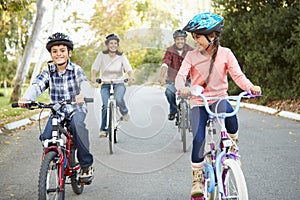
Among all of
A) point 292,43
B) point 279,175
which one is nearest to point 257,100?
point 292,43

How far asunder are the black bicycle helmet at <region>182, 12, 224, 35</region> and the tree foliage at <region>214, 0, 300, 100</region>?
8455mm

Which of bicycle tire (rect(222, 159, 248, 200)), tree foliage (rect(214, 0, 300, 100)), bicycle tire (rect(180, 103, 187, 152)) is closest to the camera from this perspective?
bicycle tire (rect(222, 159, 248, 200))

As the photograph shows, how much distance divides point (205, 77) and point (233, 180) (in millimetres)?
1025

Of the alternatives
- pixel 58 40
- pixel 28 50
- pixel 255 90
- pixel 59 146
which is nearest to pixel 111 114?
pixel 58 40

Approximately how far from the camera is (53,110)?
14.3ft

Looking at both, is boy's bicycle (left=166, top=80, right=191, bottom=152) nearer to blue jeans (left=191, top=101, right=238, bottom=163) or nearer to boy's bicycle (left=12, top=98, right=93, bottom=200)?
boy's bicycle (left=12, top=98, right=93, bottom=200)

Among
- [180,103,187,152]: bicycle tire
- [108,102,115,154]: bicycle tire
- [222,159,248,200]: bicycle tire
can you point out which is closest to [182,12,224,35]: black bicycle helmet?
[222,159,248,200]: bicycle tire

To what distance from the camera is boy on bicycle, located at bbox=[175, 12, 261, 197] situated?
4.12 m

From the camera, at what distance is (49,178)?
163 inches

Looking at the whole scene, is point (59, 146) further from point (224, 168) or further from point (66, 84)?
point (224, 168)

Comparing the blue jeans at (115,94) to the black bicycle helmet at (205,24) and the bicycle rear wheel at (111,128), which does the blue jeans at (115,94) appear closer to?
the bicycle rear wheel at (111,128)

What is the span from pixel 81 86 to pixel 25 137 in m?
4.99

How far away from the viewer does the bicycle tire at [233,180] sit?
344cm

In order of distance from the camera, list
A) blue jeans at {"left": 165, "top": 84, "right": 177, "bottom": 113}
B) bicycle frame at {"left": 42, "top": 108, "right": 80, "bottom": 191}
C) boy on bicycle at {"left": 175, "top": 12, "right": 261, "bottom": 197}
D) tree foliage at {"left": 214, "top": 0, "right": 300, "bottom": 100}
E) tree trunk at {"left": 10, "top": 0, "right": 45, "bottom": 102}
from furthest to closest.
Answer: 1. tree trunk at {"left": 10, "top": 0, "right": 45, "bottom": 102}
2. tree foliage at {"left": 214, "top": 0, "right": 300, "bottom": 100}
3. blue jeans at {"left": 165, "top": 84, "right": 177, "bottom": 113}
4. bicycle frame at {"left": 42, "top": 108, "right": 80, "bottom": 191}
5. boy on bicycle at {"left": 175, "top": 12, "right": 261, "bottom": 197}
